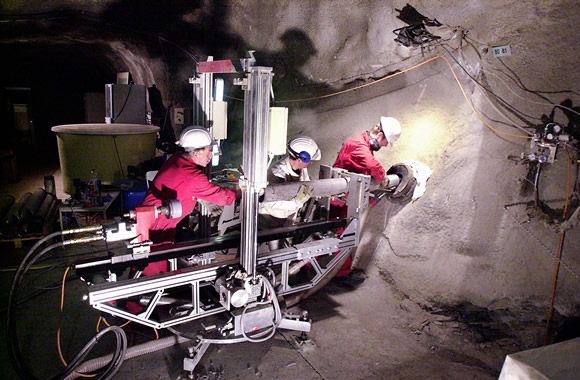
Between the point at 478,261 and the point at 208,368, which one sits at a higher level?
the point at 478,261

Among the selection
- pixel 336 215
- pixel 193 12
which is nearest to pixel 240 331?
pixel 336 215

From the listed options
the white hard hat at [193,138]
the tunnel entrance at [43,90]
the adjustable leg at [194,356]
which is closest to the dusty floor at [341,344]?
the adjustable leg at [194,356]

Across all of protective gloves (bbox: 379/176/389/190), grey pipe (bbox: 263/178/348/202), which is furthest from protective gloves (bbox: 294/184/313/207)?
protective gloves (bbox: 379/176/389/190)

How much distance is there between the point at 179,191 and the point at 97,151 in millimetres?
4967

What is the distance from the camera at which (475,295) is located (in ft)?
14.0

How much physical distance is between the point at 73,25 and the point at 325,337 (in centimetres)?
844

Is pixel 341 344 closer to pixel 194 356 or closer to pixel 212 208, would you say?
pixel 194 356

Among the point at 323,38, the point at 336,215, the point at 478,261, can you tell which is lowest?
the point at 478,261

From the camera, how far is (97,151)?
25.0ft

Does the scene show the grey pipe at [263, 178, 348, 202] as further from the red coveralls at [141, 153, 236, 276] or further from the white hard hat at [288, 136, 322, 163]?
the white hard hat at [288, 136, 322, 163]

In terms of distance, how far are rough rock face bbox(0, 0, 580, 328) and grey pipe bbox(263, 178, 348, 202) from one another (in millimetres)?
1475

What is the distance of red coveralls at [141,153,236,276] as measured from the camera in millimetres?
3424

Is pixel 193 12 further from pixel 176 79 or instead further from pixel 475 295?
pixel 475 295

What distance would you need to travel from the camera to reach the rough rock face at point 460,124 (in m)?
3.70
